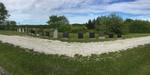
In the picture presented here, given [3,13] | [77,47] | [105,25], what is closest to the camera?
[77,47]

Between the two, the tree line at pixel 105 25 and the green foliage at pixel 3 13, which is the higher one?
the green foliage at pixel 3 13

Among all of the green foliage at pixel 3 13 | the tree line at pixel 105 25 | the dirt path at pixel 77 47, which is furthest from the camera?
the green foliage at pixel 3 13

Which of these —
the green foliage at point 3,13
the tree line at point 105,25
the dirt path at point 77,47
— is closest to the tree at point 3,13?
the green foliage at point 3,13

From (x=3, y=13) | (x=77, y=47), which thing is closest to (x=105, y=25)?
(x=77, y=47)

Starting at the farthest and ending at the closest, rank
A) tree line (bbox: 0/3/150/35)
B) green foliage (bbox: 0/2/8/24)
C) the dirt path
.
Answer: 1. green foliage (bbox: 0/2/8/24)
2. tree line (bbox: 0/3/150/35)
3. the dirt path

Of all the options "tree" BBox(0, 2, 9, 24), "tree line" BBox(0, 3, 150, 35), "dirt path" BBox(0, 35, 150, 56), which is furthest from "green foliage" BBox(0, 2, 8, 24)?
"dirt path" BBox(0, 35, 150, 56)

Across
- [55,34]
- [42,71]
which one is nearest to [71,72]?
[42,71]

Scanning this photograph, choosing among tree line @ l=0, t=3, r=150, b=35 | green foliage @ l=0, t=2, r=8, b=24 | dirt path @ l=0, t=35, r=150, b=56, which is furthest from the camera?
green foliage @ l=0, t=2, r=8, b=24

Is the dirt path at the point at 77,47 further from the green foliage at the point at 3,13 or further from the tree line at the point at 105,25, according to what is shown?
the green foliage at the point at 3,13

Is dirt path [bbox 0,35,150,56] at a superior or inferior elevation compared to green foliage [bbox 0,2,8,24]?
inferior

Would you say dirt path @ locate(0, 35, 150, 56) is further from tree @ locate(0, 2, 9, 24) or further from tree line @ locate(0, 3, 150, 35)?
tree @ locate(0, 2, 9, 24)

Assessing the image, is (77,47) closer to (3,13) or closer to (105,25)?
(105,25)

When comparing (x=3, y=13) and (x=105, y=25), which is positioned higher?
(x=3, y=13)

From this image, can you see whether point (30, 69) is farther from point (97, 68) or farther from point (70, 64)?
point (97, 68)
